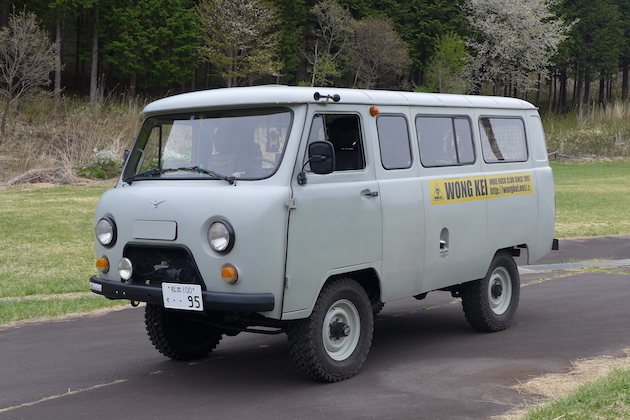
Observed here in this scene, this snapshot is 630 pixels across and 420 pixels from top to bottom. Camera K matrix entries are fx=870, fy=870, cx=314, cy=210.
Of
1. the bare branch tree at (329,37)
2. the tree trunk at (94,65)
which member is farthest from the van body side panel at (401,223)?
the bare branch tree at (329,37)

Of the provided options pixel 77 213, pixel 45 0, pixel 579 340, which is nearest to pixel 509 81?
pixel 45 0

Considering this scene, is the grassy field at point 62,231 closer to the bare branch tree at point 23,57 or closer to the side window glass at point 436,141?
the side window glass at point 436,141

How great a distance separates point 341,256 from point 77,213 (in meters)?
18.9

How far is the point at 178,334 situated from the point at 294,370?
48.1 inches

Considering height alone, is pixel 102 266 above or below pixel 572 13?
below

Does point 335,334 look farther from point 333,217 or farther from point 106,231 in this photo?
point 106,231

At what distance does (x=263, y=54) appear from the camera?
186ft

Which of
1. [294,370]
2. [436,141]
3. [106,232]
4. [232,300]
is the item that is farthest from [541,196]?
[106,232]

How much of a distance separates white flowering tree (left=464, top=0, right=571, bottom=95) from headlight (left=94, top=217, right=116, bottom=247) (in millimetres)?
67543

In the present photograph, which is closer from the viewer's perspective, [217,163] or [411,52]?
[217,163]

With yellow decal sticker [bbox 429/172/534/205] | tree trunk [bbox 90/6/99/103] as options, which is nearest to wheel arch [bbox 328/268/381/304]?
yellow decal sticker [bbox 429/172/534/205]

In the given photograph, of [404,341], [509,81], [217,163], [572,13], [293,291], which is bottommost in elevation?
[404,341]

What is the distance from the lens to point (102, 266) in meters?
7.51

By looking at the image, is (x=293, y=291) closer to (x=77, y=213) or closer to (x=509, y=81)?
(x=77, y=213)
